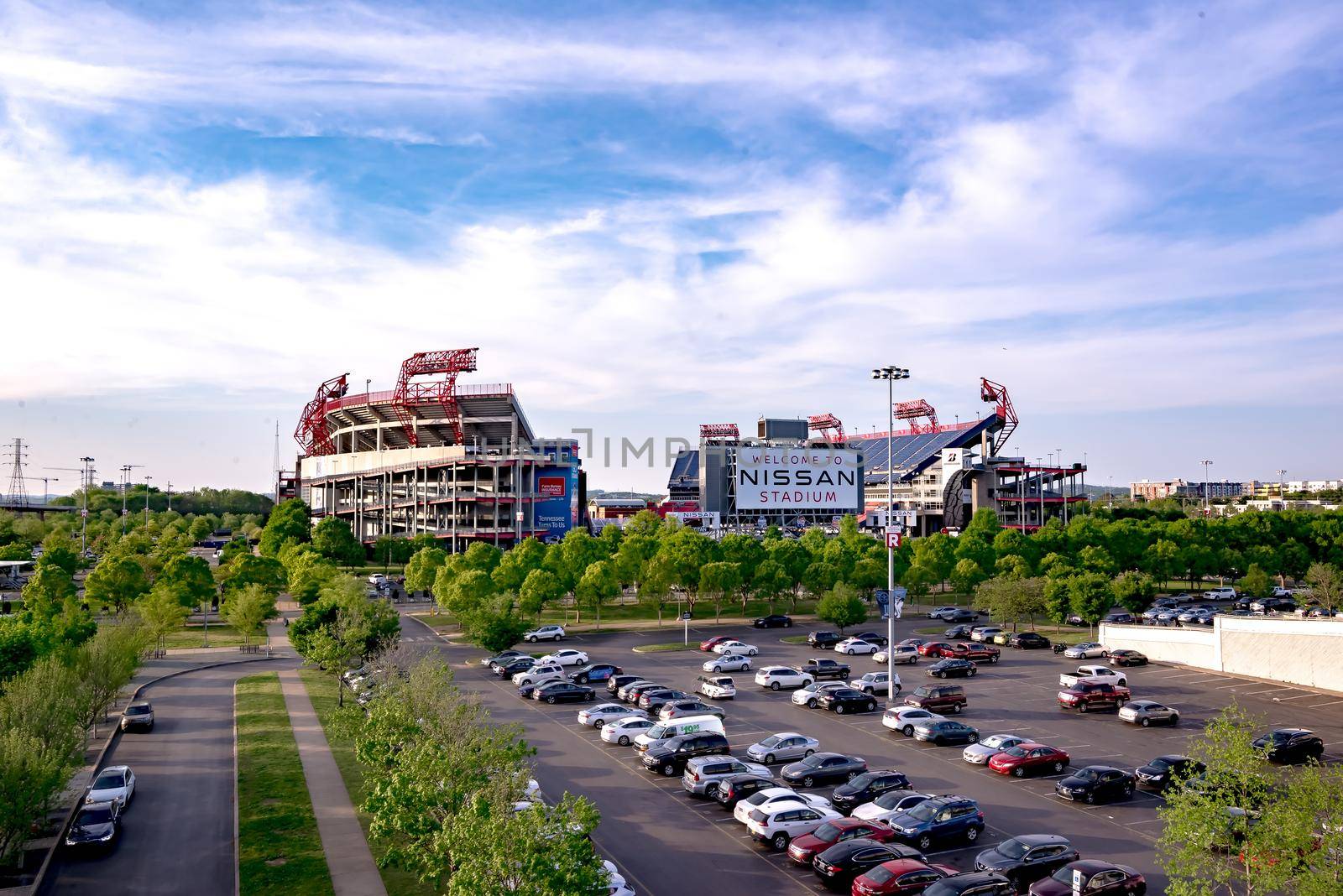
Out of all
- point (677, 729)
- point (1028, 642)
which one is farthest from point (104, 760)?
point (1028, 642)

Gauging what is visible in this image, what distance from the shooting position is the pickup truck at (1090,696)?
42.4 metres

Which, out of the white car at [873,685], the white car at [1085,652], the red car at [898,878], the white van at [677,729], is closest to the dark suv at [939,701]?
the white car at [873,685]

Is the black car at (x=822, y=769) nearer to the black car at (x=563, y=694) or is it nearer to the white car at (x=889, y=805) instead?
the white car at (x=889, y=805)

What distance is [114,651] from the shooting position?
121 feet

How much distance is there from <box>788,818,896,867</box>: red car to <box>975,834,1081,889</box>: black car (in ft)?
8.76

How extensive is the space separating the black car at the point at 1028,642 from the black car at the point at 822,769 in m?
34.4

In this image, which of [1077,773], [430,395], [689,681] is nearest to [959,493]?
[430,395]

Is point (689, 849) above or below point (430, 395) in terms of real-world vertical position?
below

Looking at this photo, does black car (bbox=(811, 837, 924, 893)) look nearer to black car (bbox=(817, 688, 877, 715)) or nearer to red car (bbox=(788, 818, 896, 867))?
red car (bbox=(788, 818, 896, 867))

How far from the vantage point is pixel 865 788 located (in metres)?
28.5

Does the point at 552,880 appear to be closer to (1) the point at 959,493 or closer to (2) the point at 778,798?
(2) the point at 778,798

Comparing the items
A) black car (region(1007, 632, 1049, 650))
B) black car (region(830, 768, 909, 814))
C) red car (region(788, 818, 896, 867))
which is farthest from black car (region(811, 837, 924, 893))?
black car (region(1007, 632, 1049, 650))

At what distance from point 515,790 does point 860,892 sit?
9211 millimetres

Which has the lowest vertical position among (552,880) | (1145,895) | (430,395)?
(1145,895)
